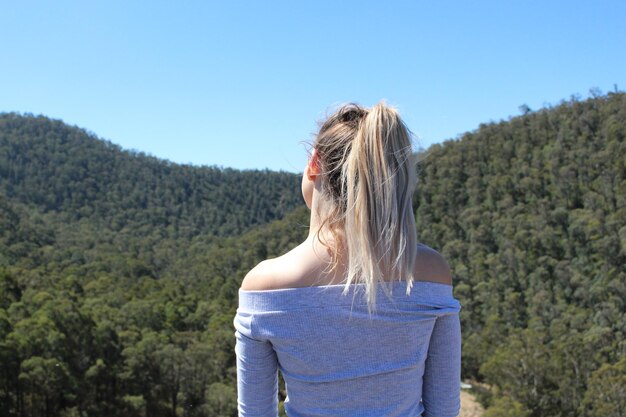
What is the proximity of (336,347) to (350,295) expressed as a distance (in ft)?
0.46

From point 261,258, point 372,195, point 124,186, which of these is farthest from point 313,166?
point 124,186

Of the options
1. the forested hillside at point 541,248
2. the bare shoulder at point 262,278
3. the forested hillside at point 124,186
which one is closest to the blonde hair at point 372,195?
the bare shoulder at point 262,278

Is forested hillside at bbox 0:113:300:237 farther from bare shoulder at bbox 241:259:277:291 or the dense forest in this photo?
bare shoulder at bbox 241:259:277:291

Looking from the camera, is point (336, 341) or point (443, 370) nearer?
point (336, 341)

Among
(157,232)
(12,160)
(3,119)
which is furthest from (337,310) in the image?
(3,119)

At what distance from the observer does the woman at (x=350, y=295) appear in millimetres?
1288

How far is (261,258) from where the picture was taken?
57.5 m

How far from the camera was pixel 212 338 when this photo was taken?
2819 centimetres

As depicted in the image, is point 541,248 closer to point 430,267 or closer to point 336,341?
point 430,267

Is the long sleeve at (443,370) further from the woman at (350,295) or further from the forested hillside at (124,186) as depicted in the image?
the forested hillside at (124,186)

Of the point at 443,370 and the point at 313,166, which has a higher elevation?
the point at 313,166

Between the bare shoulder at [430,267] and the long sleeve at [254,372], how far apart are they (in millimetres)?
426

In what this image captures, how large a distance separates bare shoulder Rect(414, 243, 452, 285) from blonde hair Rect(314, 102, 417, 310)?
54 mm

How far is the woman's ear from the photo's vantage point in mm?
1407
